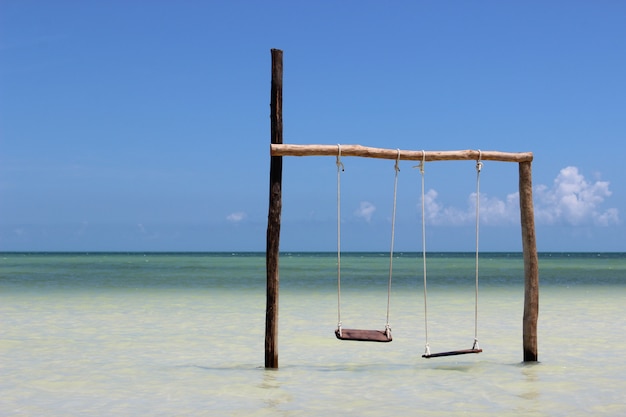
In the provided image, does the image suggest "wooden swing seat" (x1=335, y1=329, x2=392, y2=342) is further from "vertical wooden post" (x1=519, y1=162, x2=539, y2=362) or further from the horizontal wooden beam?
"vertical wooden post" (x1=519, y1=162, x2=539, y2=362)

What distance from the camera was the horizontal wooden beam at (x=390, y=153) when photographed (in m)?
8.53

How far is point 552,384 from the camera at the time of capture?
8.47m

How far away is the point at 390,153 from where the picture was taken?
878 cm

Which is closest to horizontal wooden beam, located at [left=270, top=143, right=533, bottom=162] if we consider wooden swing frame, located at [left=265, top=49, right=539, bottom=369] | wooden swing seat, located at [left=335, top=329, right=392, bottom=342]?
wooden swing frame, located at [left=265, top=49, right=539, bottom=369]

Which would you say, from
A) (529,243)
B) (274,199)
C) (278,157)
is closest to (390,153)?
(278,157)

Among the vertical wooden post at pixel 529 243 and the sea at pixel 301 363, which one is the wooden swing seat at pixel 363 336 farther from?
the vertical wooden post at pixel 529 243

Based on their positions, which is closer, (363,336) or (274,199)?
(363,336)

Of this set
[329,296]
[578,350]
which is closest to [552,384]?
[578,350]

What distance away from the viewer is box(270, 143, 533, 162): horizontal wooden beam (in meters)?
8.53

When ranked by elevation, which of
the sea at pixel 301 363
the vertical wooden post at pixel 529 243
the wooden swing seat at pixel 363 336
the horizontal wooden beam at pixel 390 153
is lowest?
the sea at pixel 301 363

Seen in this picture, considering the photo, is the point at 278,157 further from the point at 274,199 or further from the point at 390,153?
the point at 390,153

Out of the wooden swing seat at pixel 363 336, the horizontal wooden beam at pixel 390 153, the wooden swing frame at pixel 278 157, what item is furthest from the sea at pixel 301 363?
the horizontal wooden beam at pixel 390 153

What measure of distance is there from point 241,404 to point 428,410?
6.10ft

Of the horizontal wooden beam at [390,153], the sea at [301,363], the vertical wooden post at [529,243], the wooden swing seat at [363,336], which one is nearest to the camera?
the sea at [301,363]
